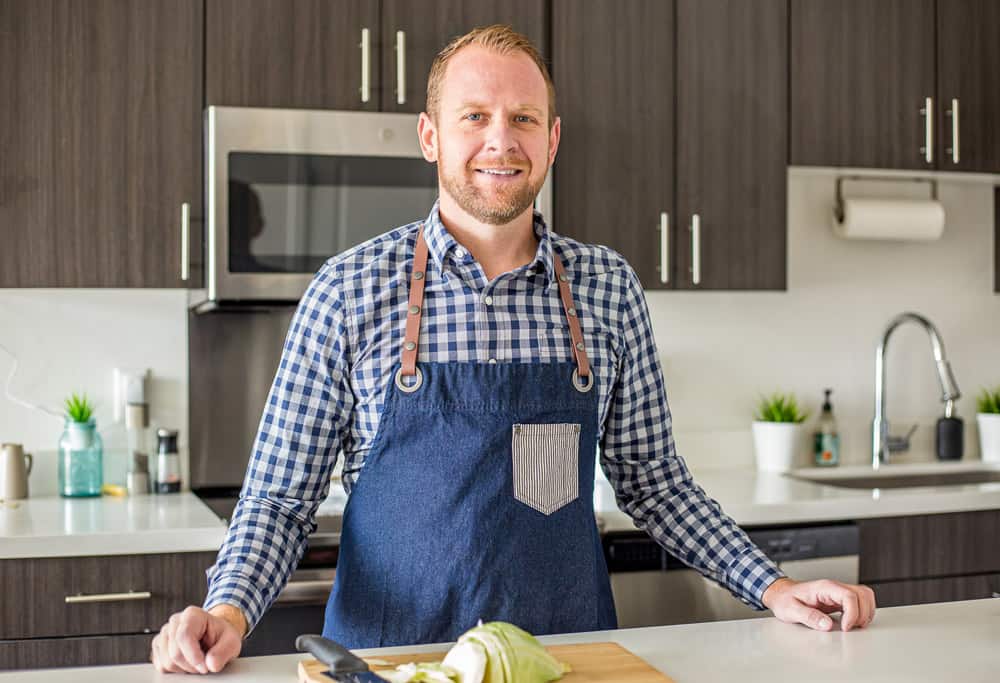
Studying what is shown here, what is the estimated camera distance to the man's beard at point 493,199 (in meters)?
1.67

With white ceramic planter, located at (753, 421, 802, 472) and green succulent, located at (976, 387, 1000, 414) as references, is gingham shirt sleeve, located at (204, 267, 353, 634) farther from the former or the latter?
green succulent, located at (976, 387, 1000, 414)

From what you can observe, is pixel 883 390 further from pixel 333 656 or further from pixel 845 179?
pixel 333 656

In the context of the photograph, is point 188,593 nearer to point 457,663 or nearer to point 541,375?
point 541,375

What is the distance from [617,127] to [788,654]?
2.00 meters

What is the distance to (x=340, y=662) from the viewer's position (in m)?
1.17

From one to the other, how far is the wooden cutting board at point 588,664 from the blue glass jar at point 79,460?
1870mm

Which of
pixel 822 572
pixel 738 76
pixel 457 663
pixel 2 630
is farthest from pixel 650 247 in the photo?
pixel 457 663

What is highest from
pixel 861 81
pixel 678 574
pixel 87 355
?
pixel 861 81

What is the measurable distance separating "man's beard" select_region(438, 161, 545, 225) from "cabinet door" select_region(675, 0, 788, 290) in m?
1.58

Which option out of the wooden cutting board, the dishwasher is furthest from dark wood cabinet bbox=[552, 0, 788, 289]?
the wooden cutting board

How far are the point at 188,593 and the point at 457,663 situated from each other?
4.73ft

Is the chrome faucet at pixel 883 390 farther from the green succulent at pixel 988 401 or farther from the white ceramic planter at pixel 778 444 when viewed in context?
the white ceramic planter at pixel 778 444

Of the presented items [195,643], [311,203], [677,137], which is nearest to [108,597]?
[311,203]

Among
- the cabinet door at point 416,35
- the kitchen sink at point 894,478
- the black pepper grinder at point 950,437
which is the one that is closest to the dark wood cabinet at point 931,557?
the kitchen sink at point 894,478
